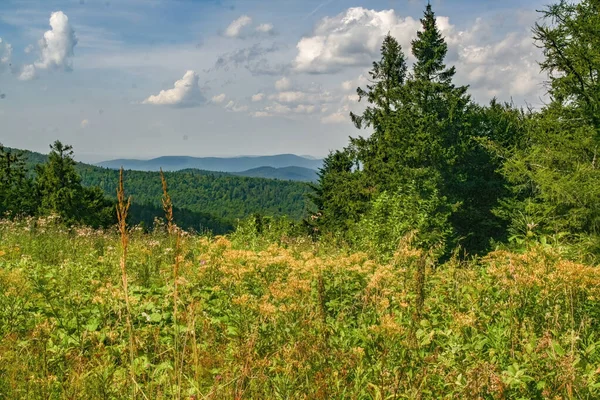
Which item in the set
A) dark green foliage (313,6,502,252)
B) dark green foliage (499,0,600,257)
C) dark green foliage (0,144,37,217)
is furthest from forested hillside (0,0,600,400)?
dark green foliage (0,144,37,217)

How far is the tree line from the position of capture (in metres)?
14.4

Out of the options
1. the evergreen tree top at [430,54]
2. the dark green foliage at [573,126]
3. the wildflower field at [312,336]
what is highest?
the evergreen tree top at [430,54]

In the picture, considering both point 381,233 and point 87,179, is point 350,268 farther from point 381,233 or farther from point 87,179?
point 87,179

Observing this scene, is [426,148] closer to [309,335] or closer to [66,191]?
[309,335]

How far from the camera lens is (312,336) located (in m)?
3.21

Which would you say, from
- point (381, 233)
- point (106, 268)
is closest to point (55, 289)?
point (106, 268)

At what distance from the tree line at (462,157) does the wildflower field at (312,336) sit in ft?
38.5

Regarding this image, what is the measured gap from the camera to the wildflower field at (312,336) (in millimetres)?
2668

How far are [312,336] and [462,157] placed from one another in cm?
2994

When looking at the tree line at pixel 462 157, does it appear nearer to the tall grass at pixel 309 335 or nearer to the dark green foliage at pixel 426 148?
the dark green foliage at pixel 426 148

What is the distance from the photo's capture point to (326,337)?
11.1 ft

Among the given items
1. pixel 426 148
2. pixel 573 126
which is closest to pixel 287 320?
pixel 573 126

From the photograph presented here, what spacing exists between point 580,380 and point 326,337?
1534mm

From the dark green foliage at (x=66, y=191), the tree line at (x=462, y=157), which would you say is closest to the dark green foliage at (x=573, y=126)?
the tree line at (x=462, y=157)
